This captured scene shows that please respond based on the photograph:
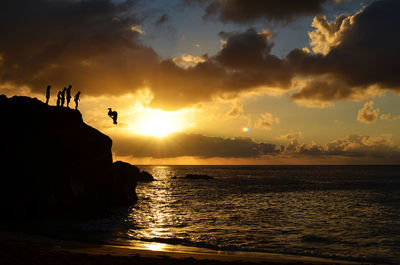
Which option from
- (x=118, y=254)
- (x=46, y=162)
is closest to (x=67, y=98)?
(x=46, y=162)

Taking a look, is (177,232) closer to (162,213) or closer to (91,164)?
(162,213)

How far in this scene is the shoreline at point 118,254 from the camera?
1497 centimetres

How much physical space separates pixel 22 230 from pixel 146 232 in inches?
398

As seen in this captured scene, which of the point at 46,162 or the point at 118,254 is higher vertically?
the point at 46,162

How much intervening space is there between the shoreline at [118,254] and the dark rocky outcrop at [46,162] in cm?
865

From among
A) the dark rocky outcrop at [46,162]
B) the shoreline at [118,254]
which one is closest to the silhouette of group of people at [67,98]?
the dark rocky outcrop at [46,162]

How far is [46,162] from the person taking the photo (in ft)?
106

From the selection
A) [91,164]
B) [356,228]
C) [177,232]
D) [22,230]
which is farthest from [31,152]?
[356,228]

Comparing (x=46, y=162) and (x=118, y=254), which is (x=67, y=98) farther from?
(x=118, y=254)

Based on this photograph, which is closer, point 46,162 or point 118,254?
point 118,254

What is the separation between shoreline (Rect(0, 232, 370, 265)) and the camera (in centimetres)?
1497

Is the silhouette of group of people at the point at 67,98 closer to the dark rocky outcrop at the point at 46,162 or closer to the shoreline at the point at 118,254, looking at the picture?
the dark rocky outcrop at the point at 46,162

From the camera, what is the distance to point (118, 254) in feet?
57.3

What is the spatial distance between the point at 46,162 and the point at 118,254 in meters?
19.5
